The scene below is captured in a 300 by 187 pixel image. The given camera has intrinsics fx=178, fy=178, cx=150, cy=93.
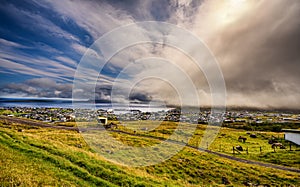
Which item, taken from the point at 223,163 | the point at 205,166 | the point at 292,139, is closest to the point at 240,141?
the point at 292,139

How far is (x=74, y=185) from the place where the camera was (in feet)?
33.6

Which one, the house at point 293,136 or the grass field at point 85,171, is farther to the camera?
the house at point 293,136

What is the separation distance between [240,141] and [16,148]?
6443 centimetres

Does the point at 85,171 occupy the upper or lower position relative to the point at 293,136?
upper

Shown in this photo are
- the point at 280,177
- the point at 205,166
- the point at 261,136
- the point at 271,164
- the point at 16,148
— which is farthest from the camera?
the point at 261,136

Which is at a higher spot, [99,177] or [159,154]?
[99,177]

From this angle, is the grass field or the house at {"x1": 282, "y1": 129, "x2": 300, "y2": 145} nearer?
the grass field

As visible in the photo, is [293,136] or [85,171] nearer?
[85,171]

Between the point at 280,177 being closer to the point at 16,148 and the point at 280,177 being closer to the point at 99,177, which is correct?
the point at 99,177

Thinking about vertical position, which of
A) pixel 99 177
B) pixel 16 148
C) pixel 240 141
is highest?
pixel 16 148

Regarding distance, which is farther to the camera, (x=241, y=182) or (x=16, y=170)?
(x=241, y=182)

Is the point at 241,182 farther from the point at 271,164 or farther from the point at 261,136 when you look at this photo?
the point at 261,136

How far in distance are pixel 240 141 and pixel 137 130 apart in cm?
3608

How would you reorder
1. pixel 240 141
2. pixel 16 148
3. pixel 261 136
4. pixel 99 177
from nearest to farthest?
pixel 99 177
pixel 16 148
pixel 240 141
pixel 261 136
